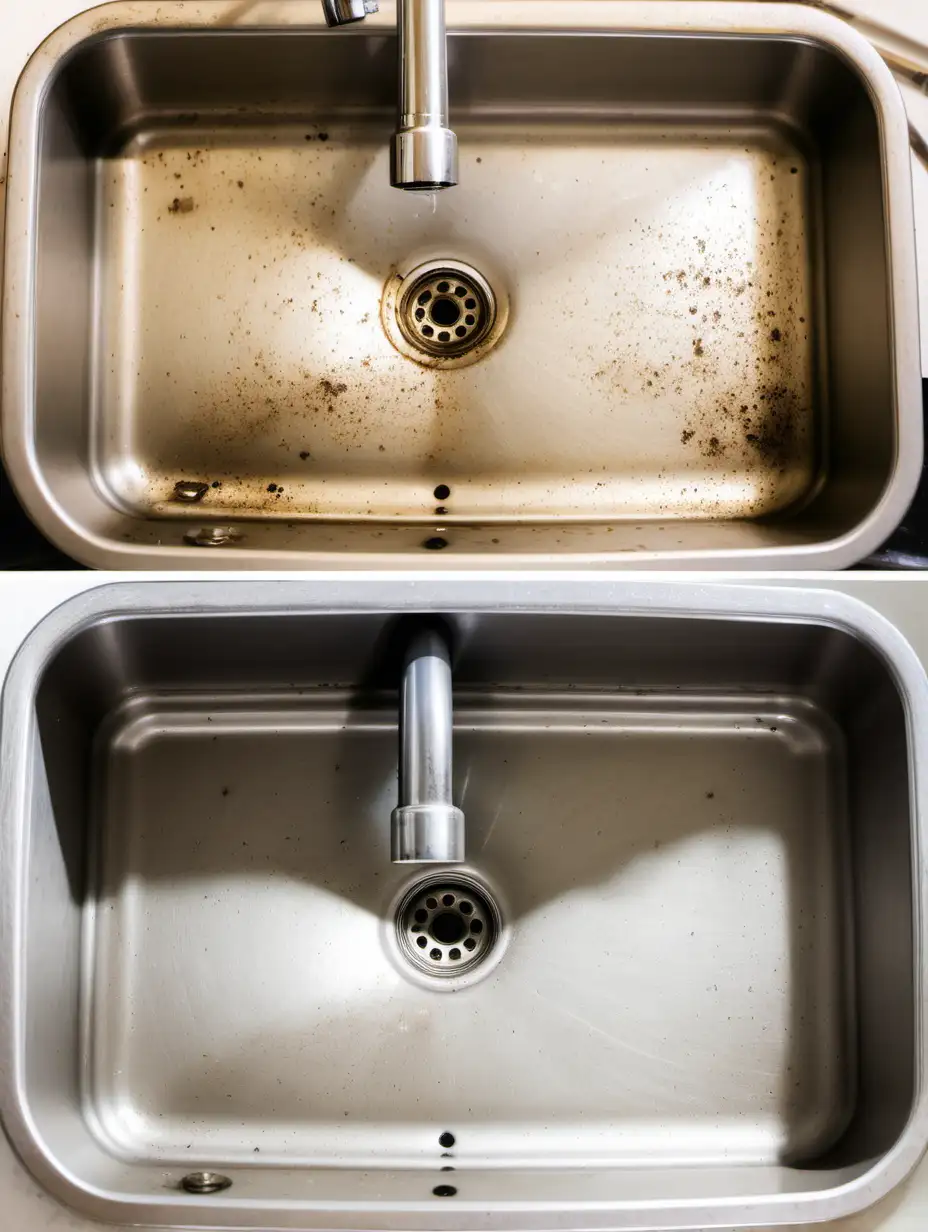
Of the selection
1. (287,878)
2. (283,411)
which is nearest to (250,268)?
(283,411)

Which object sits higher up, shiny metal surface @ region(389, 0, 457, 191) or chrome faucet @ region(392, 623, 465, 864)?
shiny metal surface @ region(389, 0, 457, 191)

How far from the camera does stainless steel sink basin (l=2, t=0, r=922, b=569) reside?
0.76m

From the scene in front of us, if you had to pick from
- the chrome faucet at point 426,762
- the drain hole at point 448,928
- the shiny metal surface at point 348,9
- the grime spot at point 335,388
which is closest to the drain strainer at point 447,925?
the drain hole at point 448,928

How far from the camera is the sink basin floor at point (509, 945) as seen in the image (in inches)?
28.4

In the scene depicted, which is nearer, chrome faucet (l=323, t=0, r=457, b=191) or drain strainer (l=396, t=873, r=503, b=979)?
chrome faucet (l=323, t=0, r=457, b=191)

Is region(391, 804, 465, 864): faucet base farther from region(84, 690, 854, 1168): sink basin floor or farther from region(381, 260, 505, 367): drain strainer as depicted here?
region(381, 260, 505, 367): drain strainer

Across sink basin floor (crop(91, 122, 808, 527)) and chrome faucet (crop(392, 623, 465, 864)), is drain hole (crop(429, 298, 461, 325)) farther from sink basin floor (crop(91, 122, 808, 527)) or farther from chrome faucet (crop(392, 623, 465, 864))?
chrome faucet (crop(392, 623, 465, 864))

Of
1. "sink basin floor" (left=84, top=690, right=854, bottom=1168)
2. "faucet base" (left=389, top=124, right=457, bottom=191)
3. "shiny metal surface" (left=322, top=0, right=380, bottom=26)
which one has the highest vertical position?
"shiny metal surface" (left=322, top=0, right=380, bottom=26)

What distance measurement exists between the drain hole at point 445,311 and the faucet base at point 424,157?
5.5 inches

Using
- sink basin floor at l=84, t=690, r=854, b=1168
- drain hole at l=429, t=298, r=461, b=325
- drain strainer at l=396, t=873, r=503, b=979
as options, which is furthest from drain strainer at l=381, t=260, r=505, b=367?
drain strainer at l=396, t=873, r=503, b=979

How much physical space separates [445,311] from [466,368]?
5 centimetres

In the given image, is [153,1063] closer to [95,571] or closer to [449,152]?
[95,571]

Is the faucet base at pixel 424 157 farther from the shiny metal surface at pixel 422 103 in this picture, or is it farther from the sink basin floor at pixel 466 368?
the sink basin floor at pixel 466 368

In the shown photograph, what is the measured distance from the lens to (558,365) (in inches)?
30.3
